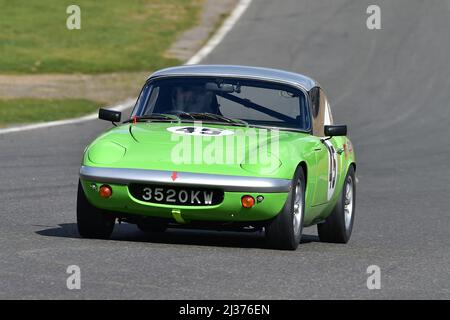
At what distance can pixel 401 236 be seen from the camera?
12.3m

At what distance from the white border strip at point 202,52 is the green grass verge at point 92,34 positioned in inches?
35.3

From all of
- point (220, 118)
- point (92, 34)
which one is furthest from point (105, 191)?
point (92, 34)

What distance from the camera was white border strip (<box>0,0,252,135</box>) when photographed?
70.5 ft

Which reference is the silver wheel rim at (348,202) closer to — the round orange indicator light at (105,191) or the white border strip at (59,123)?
the round orange indicator light at (105,191)

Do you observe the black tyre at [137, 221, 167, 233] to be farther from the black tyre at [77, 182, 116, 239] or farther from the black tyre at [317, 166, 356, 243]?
the black tyre at [317, 166, 356, 243]

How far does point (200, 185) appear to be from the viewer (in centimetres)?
941

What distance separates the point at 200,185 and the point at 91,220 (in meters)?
0.97

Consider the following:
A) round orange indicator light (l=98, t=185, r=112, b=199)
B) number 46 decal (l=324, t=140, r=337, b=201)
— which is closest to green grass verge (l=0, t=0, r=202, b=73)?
number 46 decal (l=324, t=140, r=337, b=201)

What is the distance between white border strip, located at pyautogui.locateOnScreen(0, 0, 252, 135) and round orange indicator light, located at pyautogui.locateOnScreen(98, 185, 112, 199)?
11166mm

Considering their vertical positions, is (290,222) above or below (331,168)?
below

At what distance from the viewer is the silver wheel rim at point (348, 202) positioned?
1178cm

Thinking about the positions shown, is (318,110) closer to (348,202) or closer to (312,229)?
(348,202)

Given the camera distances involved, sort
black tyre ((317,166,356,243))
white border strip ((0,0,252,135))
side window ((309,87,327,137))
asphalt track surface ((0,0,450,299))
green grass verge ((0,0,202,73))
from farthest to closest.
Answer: green grass verge ((0,0,202,73)), white border strip ((0,0,252,135)), black tyre ((317,166,356,243)), side window ((309,87,327,137)), asphalt track surface ((0,0,450,299))
